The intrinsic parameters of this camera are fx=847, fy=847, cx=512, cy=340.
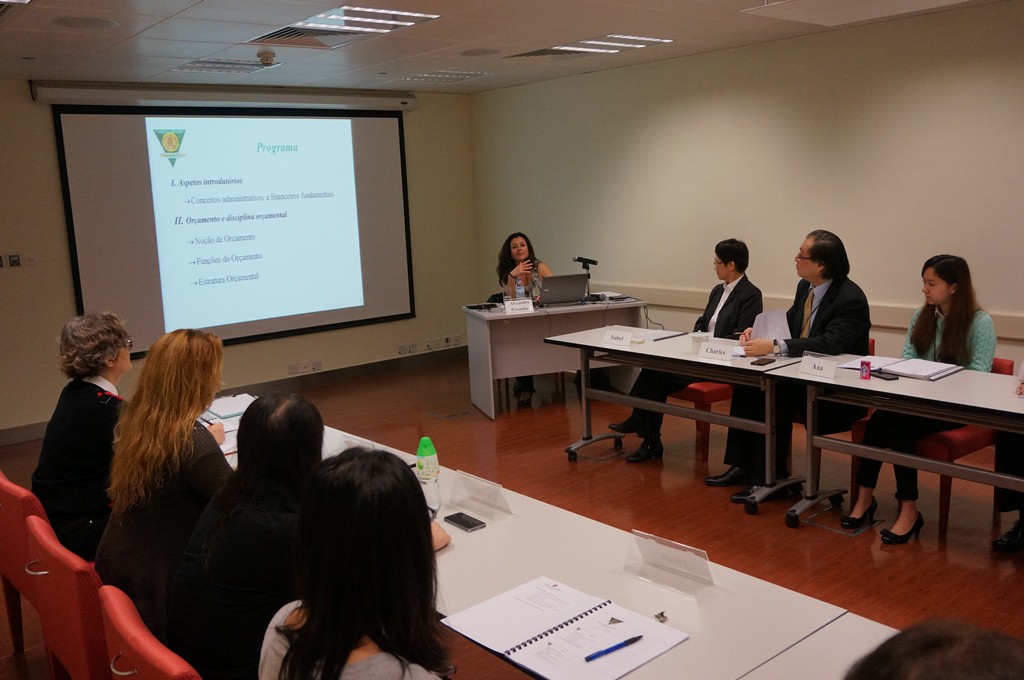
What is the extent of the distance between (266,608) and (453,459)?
3.69 meters

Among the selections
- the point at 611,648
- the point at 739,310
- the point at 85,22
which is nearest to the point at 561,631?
the point at 611,648

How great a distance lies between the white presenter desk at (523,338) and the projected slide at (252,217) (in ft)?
6.41

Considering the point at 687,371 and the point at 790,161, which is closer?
the point at 687,371

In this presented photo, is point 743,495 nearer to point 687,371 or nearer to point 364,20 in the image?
point 687,371

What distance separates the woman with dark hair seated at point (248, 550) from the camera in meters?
1.83

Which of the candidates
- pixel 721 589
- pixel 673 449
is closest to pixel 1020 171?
pixel 673 449

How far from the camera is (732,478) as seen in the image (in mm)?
4816

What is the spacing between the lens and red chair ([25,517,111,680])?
7.07 ft

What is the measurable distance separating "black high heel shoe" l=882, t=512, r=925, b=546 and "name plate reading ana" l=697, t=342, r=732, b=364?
3.64 ft

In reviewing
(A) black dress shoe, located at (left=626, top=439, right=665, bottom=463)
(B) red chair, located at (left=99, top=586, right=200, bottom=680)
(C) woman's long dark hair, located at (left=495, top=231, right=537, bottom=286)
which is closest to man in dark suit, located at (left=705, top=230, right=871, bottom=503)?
(A) black dress shoe, located at (left=626, top=439, right=665, bottom=463)

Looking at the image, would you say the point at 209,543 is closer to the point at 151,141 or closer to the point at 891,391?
the point at 891,391

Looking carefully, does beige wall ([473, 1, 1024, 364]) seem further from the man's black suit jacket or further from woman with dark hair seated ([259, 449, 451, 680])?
woman with dark hair seated ([259, 449, 451, 680])

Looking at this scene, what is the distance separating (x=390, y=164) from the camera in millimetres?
8336

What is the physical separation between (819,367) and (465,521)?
2.23 m
